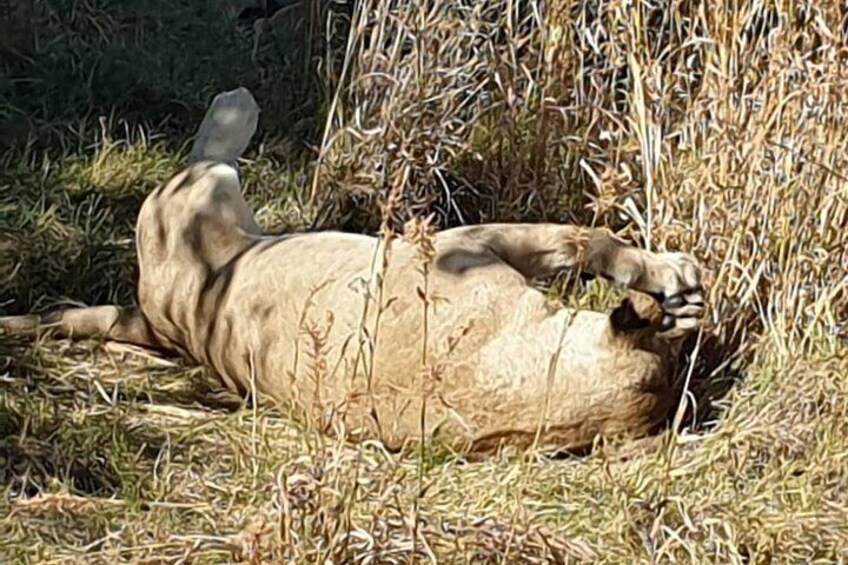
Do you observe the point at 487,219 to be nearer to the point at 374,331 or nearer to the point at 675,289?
the point at 675,289

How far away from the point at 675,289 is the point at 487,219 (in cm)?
117

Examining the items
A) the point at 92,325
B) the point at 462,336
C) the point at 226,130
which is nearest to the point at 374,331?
the point at 462,336

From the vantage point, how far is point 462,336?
3773 millimetres

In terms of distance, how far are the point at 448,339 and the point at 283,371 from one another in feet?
1.62

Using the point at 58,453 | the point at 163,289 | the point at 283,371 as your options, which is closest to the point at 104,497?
the point at 58,453

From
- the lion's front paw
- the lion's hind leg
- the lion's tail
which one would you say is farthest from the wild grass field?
the lion's tail

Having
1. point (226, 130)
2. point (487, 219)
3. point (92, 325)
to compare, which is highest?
point (226, 130)

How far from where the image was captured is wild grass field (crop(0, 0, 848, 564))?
348 cm

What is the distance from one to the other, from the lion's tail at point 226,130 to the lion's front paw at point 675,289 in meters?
1.48

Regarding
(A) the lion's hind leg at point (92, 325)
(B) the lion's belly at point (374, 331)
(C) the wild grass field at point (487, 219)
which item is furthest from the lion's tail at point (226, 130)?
(B) the lion's belly at point (374, 331)

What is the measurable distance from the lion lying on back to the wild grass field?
9cm

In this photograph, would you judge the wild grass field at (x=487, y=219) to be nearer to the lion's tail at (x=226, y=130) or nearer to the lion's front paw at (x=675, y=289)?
the lion's front paw at (x=675, y=289)

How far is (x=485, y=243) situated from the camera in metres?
4.20

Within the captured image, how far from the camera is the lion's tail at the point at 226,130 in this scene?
16.7ft
